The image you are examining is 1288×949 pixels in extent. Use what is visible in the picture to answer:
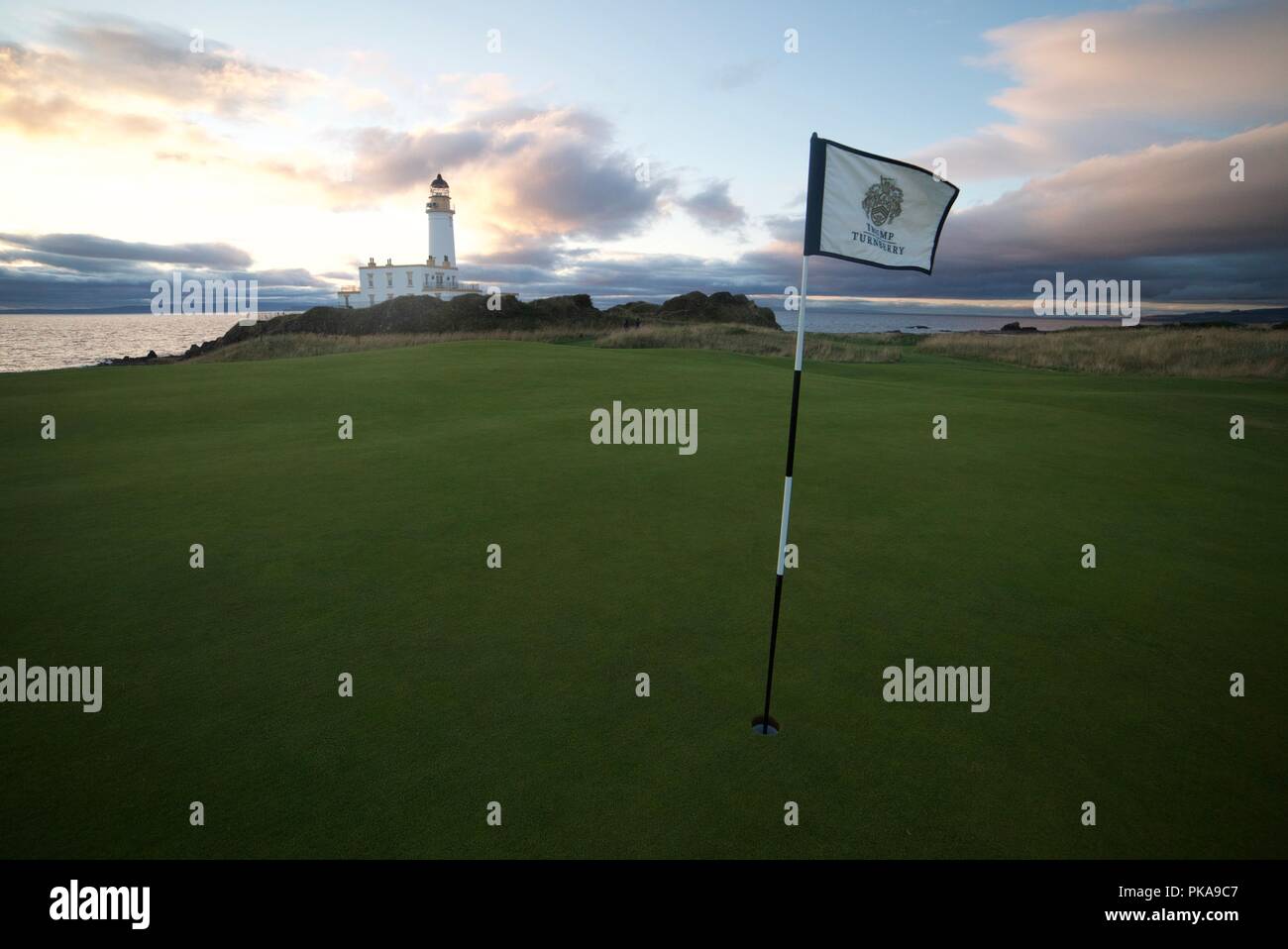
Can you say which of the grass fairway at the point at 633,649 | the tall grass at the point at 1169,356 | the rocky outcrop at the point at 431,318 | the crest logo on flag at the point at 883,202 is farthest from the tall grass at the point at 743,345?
the crest logo on flag at the point at 883,202

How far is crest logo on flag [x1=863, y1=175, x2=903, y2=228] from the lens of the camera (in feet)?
17.2

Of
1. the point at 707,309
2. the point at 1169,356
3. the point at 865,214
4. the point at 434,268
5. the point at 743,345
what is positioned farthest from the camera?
the point at 707,309

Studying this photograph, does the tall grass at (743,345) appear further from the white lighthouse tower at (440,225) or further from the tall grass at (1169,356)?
the white lighthouse tower at (440,225)

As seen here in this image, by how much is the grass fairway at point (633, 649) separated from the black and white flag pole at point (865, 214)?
989 mm

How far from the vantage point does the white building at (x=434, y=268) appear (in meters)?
85.6

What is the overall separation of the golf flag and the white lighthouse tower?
88.9m

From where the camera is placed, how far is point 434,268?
86000 mm

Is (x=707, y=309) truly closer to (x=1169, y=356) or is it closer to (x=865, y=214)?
(x=1169, y=356)

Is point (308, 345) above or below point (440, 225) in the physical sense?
below

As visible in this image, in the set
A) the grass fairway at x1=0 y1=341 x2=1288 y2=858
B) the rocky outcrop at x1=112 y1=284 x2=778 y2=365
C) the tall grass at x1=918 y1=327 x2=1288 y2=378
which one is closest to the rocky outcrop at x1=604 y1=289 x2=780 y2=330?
the rocky outcrop at x1=112 y1=284 x2=778 y2=365

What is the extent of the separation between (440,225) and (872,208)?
90.7 metres

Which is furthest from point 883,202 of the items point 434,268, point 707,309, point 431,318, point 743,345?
point 707,309

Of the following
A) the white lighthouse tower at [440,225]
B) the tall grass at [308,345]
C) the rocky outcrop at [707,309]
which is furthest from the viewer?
the rocky outcrop at [707,309]
